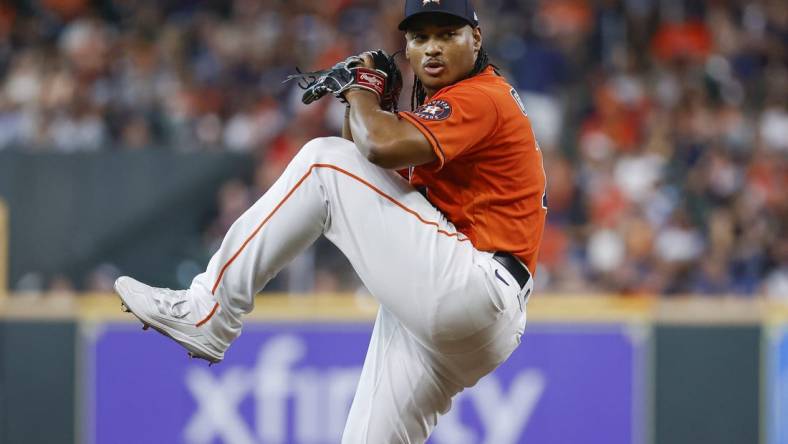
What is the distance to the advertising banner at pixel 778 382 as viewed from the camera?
7258 mm

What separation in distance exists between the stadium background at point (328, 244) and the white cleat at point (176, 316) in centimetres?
345

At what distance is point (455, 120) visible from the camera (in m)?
3.90

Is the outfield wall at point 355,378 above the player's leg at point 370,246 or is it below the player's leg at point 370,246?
below

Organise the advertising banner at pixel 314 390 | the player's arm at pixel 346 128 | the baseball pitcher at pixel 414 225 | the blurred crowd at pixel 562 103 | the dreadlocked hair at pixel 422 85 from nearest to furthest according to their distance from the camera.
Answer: the baseball pitcher at pixel 414 225, the player's arm at pixel 346 128, the dreadlocked hair at pixel 422 85, the advertising banner at pixel 314 390, the blurred crowd at pixel 562 103

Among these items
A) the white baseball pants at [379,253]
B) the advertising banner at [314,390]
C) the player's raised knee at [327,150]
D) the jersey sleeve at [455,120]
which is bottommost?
the advertising banner at [314,390]

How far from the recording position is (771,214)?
9.09m

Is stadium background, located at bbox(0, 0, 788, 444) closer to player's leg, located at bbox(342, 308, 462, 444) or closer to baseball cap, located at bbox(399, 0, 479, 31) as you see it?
player's leg, located at bbox(342, 308, 462, 444)

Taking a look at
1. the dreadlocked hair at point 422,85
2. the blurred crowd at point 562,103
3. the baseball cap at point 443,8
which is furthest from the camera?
the blurred crowd at point 562,103

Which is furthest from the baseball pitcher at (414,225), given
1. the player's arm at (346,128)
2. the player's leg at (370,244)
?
the player's arm at (346,128)

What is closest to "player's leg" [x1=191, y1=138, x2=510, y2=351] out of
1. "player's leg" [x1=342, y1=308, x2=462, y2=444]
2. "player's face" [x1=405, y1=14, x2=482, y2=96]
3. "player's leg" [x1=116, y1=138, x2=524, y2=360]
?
"player's leg" [x1=116, y1=138, x2=524, y2=360]

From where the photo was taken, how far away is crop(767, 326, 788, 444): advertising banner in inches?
286

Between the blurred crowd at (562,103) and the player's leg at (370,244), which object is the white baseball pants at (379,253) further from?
the blurred crowd at (562,103)

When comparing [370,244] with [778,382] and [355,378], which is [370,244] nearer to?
[355,378]

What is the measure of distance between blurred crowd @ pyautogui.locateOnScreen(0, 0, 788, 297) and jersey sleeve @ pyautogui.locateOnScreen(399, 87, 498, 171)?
15.2 feet
